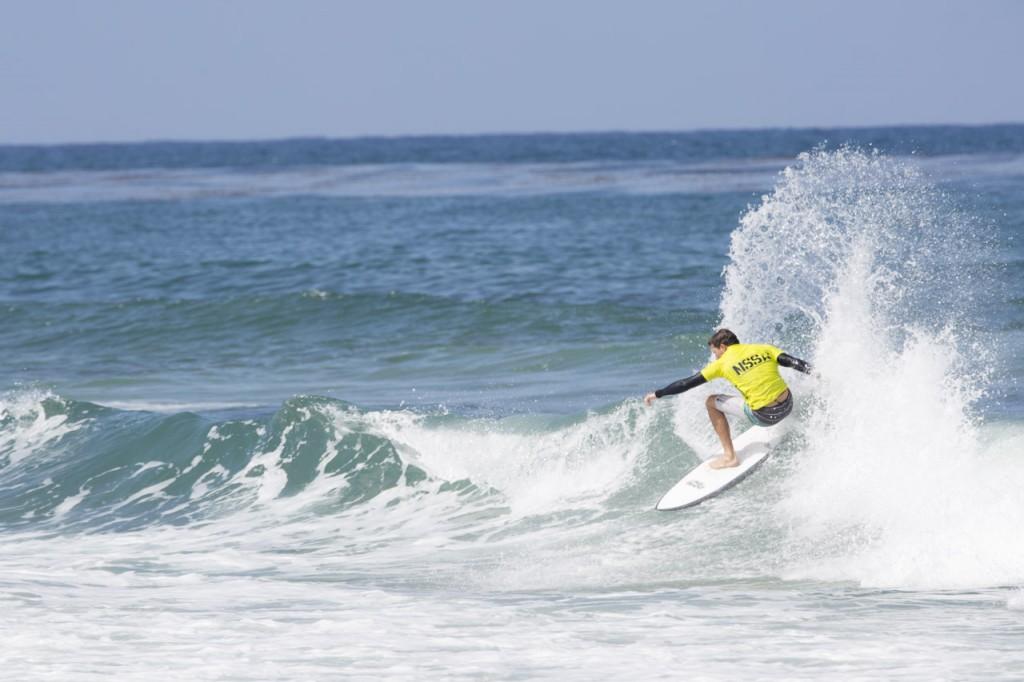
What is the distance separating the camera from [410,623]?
10039 millimetres

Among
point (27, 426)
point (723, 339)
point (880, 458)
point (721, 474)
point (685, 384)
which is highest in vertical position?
point (723, 339)

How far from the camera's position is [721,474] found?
13.3 metres

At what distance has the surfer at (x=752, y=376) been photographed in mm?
12695

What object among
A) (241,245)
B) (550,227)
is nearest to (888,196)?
(550,227)

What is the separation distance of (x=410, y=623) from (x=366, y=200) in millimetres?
51051

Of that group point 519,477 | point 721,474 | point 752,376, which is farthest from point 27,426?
point 752,376

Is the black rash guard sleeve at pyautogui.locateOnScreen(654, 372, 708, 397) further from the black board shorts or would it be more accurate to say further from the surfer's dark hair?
the black board shorts

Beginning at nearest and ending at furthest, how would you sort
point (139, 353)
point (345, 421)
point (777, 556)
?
point (777, 556) < point (345, 421) < point (139, 353)

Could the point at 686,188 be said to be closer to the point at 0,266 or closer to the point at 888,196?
the point at 888,196

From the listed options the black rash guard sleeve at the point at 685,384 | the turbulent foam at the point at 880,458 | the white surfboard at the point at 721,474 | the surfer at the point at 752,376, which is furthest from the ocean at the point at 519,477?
the black rash guard sleeve at the point at 685,384

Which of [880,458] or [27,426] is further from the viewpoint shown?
[27,426]

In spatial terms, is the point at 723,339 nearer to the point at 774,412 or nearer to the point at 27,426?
the point at 774,412

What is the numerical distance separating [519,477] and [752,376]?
304cm

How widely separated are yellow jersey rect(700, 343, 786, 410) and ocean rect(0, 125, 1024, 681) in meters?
0.77
